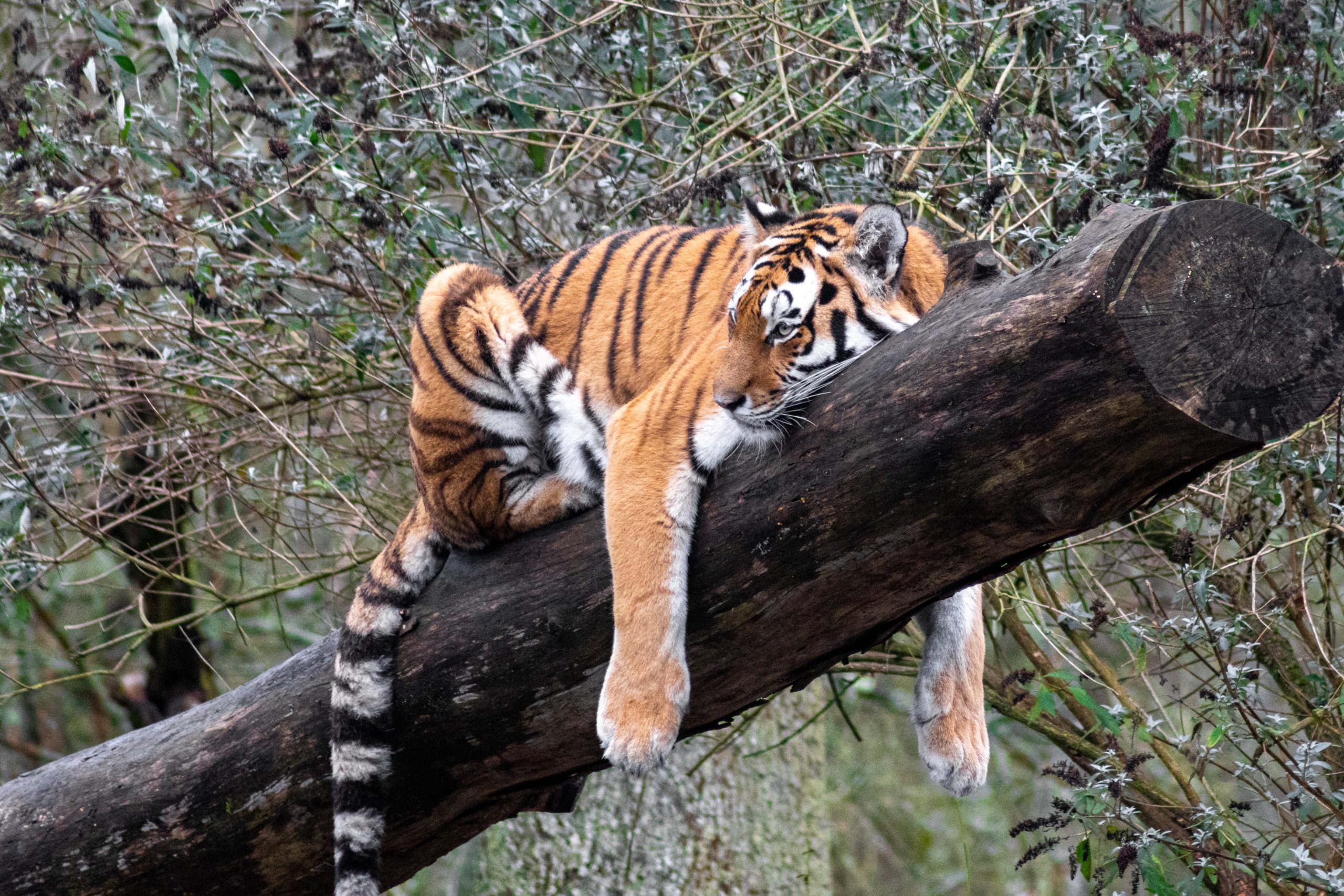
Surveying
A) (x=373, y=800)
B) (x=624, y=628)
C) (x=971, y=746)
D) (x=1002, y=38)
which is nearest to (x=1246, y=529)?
(x=971, y=746)

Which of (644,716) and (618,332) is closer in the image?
(644,716)

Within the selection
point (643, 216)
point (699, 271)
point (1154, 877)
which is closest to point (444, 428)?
point (699, 271)

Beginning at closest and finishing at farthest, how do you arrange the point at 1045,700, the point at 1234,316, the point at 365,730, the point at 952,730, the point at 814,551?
the point at 1234,316 < the point at 814,551 < the point at 952,730 < the point at 365,730 < the point at 1045,700

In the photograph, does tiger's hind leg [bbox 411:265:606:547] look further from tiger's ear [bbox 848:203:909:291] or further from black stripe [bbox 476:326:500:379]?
tiger's ear [bbox 848:203:909:291]

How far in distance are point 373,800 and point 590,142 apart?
2.93 m

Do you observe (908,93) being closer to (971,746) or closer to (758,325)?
(758,325)

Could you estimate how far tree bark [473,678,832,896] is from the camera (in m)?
5.46

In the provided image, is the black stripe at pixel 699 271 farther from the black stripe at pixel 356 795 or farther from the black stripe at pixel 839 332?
the black stripe at pixel 356 795

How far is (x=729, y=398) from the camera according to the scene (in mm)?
2660

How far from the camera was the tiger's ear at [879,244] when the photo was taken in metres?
2.77

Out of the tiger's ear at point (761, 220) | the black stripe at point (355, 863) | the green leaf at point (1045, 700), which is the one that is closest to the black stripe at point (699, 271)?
the tiger's ear at point (761, 220)

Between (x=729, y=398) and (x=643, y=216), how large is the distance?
2.04m

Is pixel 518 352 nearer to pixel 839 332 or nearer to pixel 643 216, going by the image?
pixel 839 332

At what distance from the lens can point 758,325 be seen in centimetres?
277
